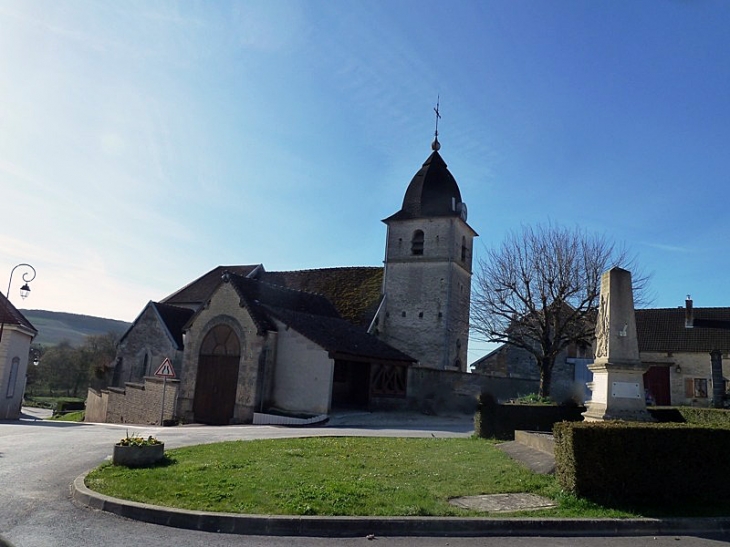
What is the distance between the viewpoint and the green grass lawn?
658cm

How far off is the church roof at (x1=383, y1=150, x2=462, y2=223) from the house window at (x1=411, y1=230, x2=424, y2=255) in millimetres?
1092

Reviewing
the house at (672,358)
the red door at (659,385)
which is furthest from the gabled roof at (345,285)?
the red door at (659,385)

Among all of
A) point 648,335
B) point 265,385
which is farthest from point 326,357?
point 648,335

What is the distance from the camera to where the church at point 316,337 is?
22250 millimetres

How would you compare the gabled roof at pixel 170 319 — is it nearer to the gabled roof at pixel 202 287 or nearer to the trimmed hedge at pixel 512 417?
the gabled roof at pixel 202 287

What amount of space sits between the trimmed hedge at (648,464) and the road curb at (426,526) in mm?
687

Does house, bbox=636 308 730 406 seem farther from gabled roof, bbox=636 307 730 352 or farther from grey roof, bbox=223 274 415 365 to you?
grey roof, bbox=223 274 415 365

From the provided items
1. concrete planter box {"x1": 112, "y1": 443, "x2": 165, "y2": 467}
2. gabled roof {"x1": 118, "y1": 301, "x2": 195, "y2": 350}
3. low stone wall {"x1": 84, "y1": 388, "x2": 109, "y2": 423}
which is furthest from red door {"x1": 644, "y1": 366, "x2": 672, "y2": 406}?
low stone wall {"x1": 84, "y1": 388, "x2": 109, "y2": 423}

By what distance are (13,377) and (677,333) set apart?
1267 inches

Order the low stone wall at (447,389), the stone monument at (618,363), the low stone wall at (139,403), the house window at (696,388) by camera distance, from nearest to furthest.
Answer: the stone monument at (618,363) < the low stone wall at (139,403) < the low stone wall at (447,389) < the house window at (696,388)

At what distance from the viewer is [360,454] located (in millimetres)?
10453

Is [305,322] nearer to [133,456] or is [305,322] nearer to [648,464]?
[133,456]

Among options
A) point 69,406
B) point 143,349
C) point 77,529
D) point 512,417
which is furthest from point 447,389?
point 69,406

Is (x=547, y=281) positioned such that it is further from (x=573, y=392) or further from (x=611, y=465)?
(x=611, y=465)
